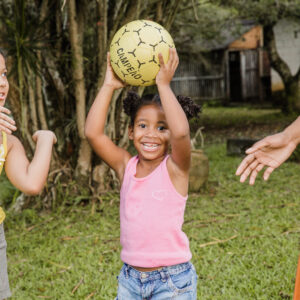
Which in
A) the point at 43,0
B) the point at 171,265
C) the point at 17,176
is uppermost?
the point at 43,0

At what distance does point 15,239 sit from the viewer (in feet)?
15.3

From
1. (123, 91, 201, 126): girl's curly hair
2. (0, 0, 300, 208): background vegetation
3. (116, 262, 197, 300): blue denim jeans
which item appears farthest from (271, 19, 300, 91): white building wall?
(116, 262, 197, 300): blue denim jeans

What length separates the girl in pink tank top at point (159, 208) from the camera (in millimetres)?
2154

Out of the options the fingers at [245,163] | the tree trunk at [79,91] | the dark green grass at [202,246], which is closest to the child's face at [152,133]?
the fingers at [245,163]

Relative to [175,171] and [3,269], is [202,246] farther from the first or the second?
[3,269]

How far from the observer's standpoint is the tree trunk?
5.17 meters

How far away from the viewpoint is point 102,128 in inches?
93.7

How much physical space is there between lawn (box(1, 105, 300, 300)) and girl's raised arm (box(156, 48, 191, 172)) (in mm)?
1508

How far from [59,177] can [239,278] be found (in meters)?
2.71

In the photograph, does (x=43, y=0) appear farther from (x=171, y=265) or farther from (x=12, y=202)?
(x=171, y=265)

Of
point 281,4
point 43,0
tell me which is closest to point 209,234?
point 43,0

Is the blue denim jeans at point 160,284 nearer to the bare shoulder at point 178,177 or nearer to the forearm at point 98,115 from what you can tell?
the bare shoulder at point 178,177

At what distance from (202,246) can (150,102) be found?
2206 mm

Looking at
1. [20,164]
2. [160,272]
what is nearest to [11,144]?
[20,164]
